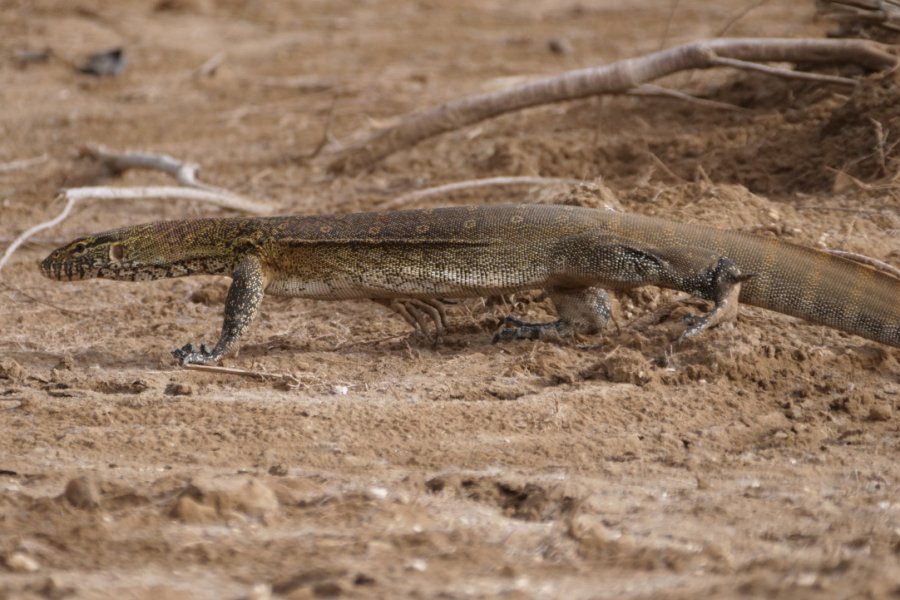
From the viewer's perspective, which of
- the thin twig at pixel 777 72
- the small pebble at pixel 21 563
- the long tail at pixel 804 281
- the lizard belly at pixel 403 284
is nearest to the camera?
the small pebble at pixel 21 563

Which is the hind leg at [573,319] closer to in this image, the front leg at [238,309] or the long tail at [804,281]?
the long tail at [804,281]

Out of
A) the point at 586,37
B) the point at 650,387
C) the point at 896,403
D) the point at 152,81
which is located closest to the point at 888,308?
the point at 896,403

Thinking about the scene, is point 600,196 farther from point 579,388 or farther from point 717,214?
point 579,388

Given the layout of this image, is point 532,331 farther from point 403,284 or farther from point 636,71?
point 636,71

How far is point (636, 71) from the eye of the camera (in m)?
9.29

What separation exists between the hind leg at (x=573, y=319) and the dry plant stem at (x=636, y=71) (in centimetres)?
317

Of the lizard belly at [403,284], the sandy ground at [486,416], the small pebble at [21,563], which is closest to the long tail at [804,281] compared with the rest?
the sandy ground at [486,416]

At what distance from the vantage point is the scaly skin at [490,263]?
20.4 feet

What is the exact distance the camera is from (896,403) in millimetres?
5633

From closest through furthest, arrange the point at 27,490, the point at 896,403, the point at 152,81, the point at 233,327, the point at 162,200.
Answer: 1. the point at 27,490
2. the point at 896,403
3. the point at 233,327
4. the point at 162,200
5. the point at 152,81

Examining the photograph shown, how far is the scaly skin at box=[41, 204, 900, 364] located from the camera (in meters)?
6.22

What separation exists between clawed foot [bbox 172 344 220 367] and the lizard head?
1.77 ft

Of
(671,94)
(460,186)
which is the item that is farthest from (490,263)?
(671,94)

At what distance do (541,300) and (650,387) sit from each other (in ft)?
5.26
